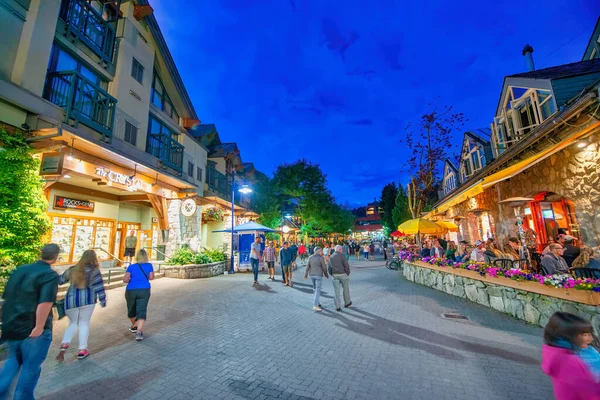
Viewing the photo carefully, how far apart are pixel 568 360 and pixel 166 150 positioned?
15.4 metres

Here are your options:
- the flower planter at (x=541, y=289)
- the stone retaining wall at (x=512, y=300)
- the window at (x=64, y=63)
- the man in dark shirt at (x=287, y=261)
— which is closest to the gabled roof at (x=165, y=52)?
the window at (x=64, y=63)

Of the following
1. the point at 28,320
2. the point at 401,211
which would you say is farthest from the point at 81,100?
the point at 401,211

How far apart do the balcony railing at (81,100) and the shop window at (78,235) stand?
493 centimetres

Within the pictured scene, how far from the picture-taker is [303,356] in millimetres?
4434

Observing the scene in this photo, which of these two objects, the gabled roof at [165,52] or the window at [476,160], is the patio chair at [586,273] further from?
the gabled roof at [165,52]

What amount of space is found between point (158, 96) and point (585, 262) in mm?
19015

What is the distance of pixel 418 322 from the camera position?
20.5 ft

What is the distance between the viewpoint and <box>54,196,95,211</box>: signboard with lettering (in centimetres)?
1096

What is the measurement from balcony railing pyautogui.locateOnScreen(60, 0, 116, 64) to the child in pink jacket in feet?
44.5

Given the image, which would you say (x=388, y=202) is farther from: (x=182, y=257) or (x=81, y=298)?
(x=81, y=298)

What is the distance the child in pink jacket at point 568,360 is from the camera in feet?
6.40

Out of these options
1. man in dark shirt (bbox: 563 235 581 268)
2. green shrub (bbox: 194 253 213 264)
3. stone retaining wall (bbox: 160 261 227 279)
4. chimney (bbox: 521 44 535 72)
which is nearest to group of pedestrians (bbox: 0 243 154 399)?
stone retaining wall (bbox: 160 261 227 279)

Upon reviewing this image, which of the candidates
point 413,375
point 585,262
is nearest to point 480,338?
point 413,375

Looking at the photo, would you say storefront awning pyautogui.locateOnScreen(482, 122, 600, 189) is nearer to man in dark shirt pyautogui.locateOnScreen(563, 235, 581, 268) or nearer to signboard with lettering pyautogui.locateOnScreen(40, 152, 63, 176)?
man in dark shirt pyautogui.locateOnScreen(563, 235, 581, 268)
